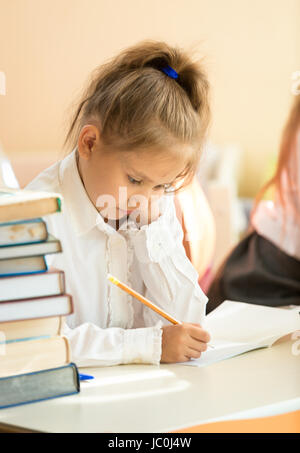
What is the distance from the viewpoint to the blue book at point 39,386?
0.54 m

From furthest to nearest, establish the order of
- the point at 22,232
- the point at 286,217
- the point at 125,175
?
1. the point at 286,217
2. the point at 125,175
3. the point at 22,232

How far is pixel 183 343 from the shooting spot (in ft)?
2.14

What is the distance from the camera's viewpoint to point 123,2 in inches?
26.6

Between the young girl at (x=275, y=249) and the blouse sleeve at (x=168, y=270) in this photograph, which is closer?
the blouse sleeve at (x=168, y=270)

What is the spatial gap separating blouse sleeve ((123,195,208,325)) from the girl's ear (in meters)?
0.11

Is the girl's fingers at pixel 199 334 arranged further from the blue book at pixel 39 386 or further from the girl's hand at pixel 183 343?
the blue book at pixel 39 386

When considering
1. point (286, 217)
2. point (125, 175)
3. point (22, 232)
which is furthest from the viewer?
point (286, 217)

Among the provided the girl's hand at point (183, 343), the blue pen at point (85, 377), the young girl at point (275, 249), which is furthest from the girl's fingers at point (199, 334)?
the young girl at point (275, 249)

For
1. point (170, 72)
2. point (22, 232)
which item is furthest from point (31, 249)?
point (170, 72)

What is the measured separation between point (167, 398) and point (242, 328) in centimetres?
21

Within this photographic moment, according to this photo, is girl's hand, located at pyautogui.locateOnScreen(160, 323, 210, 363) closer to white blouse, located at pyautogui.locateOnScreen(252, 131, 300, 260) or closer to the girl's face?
the girl's face

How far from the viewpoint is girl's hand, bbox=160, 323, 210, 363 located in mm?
650

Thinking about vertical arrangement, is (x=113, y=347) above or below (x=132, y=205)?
below

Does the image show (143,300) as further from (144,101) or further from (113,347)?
(144,101)
